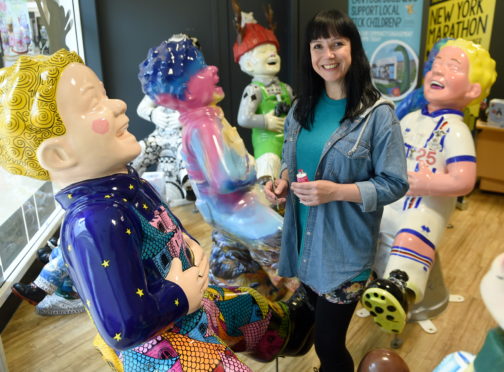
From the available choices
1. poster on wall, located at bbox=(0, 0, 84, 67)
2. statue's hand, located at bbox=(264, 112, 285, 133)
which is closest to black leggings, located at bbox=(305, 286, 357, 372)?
statue's hand, located at bbox=(264, 112, 285, 133)

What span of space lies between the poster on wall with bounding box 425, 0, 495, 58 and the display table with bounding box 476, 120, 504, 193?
75 centimetres

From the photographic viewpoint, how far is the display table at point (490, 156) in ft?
13.6

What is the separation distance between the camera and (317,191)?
1331mm

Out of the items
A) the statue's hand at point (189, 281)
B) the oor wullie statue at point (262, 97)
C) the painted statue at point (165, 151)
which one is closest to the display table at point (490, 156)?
the oor wullie statue at point (262, 97)

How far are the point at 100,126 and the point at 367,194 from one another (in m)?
0.74

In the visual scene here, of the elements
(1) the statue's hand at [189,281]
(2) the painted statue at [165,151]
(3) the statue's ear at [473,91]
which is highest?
(3) the statue's ear at [473,91]

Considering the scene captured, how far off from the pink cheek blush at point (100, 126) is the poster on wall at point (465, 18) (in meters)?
3.36

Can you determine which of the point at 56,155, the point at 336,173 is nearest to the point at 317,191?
the point at 336,173

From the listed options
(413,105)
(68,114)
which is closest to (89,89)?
(68,114)

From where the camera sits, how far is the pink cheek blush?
1130mm

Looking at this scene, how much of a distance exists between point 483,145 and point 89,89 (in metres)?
3.94

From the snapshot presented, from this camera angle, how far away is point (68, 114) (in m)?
1.12

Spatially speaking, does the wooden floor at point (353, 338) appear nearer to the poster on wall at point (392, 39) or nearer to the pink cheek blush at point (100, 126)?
the pink cheek blush at point (100, 126)

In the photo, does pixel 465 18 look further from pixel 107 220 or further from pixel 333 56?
pixel 107 220
